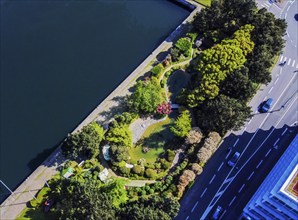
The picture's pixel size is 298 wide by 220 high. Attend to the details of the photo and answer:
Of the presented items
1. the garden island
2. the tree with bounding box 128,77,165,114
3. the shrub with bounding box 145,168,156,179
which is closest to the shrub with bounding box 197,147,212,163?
the garden island

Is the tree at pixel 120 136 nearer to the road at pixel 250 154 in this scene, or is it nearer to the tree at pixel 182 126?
the tree at pixel 182 126

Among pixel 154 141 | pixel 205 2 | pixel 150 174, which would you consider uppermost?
pixel 205 2

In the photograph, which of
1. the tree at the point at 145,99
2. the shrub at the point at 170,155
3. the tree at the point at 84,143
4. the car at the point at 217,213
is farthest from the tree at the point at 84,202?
the tree at the point at 145,99

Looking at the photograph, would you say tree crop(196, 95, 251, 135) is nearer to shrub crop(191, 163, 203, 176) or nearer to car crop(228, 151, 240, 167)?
car crop(228, 151, 240, 167)

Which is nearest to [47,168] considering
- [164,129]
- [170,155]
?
[170,155]

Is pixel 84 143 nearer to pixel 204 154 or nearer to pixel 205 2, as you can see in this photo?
pixel 204 154

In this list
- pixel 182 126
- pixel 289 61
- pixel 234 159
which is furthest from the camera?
pixel 289 61
